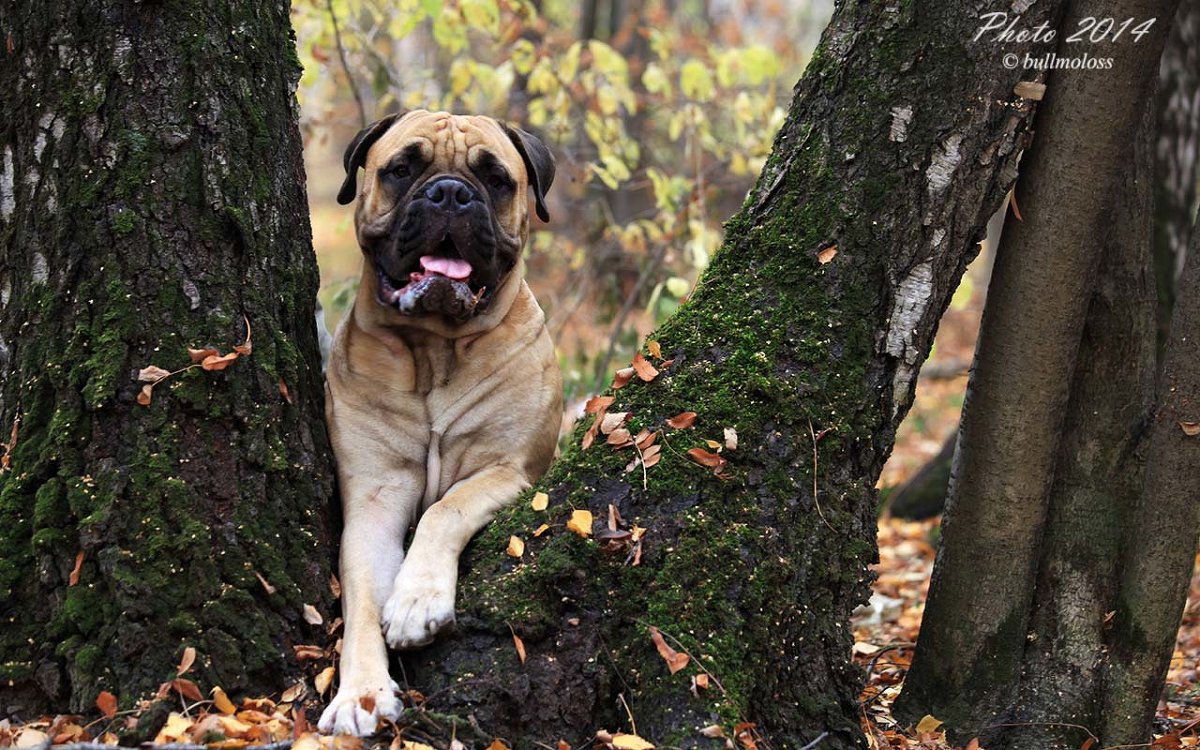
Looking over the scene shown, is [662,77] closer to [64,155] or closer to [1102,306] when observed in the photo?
[1102,306]

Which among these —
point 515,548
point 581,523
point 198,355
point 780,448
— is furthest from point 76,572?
point 780,448

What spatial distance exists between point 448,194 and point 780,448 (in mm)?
1445

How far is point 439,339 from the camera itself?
156 inches

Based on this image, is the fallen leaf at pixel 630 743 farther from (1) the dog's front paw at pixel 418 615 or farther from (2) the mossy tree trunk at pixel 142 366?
(2) the mossy tree trunk at pixel 142 366

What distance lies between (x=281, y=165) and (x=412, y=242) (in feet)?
1.75

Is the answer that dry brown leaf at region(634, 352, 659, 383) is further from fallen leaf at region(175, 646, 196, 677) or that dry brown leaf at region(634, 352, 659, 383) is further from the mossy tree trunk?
Answer: fallen leaf at region(175, 646, 196, 677)

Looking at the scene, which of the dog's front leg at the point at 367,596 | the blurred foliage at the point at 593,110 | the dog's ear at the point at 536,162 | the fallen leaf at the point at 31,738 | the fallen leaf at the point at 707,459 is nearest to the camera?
the fallen leaf at the point at 31,738

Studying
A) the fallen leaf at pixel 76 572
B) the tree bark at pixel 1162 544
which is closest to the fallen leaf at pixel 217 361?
the fallen leaf at pixel 76 572

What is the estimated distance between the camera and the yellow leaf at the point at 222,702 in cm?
273

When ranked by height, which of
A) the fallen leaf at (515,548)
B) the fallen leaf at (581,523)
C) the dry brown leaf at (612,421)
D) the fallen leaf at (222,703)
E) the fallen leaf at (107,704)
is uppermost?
the dry brown leaf at (612,421)

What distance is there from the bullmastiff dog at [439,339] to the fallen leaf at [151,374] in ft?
2.58

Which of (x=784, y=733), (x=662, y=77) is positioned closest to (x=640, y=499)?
(x=784, y=733)

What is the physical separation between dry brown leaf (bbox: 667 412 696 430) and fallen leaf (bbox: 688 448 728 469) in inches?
3.6

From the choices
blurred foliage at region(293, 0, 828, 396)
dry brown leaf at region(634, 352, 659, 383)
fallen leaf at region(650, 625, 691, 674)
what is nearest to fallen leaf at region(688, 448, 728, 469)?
dry brown leaf at region(634, 352, 659, 383)
